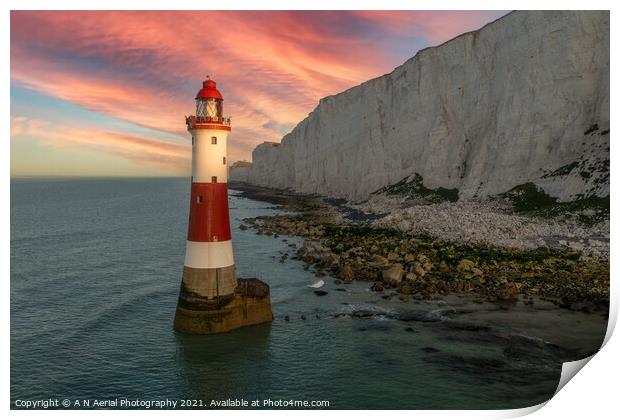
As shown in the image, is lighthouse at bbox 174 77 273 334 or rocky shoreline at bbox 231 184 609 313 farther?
rocky shoreline at bbox 231 184 609 313

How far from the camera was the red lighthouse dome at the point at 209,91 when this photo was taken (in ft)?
55.8

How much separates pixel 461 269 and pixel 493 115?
1241 inches

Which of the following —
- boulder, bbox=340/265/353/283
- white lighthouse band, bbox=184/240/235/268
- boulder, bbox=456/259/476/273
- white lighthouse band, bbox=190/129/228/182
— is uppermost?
white lighthouse band, bbox=190/129/228/182

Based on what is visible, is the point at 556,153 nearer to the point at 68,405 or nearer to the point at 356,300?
the point at 356,300

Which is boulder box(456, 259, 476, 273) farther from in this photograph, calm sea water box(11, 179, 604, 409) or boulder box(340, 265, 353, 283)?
boulder box(340, 265, 353, 283)

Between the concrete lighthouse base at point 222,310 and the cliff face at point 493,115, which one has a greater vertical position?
the cliff face at point 493,115

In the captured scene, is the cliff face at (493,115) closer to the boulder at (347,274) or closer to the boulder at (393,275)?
the boulder at (393,275)

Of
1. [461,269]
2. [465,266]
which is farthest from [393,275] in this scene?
[465,266]

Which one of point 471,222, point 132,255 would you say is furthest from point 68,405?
point 471,222

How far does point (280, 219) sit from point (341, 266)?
1170 inches

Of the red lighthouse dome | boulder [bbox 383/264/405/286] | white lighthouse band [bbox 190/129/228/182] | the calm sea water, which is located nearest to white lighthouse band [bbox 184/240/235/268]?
white lighthouse band [bbox 190/129/228/182]

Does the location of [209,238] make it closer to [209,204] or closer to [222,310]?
[209,204]

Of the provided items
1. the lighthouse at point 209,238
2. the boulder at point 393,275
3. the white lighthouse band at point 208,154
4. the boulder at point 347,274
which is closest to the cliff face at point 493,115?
the boulder at point 393,275

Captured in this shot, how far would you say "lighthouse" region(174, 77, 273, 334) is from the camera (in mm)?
17219
